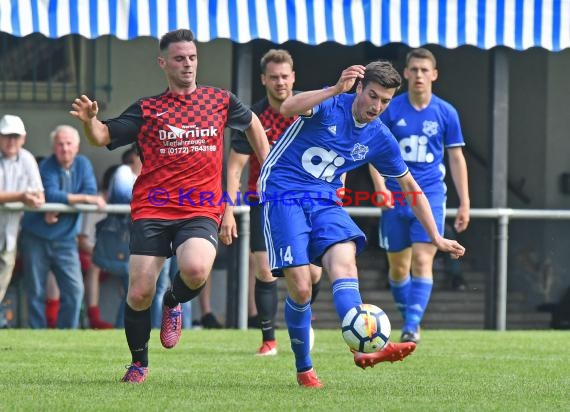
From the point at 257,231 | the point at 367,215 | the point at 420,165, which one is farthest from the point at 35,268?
the point at 420,165

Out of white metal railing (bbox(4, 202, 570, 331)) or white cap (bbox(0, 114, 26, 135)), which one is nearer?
white cap (bbox(0, 114, 26, 135))

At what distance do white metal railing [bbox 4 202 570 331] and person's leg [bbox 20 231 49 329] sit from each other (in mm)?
371

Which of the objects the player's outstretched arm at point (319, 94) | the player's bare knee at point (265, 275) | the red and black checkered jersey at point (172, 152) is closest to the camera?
the player's outstretched arm at point (319, 94)

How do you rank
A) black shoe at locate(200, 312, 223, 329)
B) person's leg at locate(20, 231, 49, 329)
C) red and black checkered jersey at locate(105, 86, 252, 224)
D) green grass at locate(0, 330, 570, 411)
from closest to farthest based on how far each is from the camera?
green grass at locate(0, 330, 570, 411)
red and black checkered jersey at locate(105, 86, 252, 224)
person's leg at locate(20, 231, 49, 329)
black shoe at locate(200, 312, 223, 329)

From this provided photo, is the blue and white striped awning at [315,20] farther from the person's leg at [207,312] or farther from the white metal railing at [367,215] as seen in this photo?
the person's leg at [207,312]

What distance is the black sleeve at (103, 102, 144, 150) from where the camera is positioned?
7992 millimetres

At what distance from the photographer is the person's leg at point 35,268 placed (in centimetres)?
1316

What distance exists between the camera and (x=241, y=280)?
13.9 m

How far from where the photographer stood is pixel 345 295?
7.35m

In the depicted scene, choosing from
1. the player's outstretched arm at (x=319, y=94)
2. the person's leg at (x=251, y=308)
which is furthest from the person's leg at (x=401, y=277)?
the player's outstretched arm at (x=319, y=94)

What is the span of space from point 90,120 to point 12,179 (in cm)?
534

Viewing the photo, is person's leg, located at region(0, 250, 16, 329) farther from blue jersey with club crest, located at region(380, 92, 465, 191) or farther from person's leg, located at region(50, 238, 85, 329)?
blue jersey with club crest, located at region(380, 92, 465, 191)

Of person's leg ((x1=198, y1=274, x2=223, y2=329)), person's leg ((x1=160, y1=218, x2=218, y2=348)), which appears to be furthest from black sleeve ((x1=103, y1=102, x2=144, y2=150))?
person's leg ((x1=198, y1=274, x2=223, y2=329))

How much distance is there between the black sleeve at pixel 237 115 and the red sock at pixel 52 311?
609 cm
